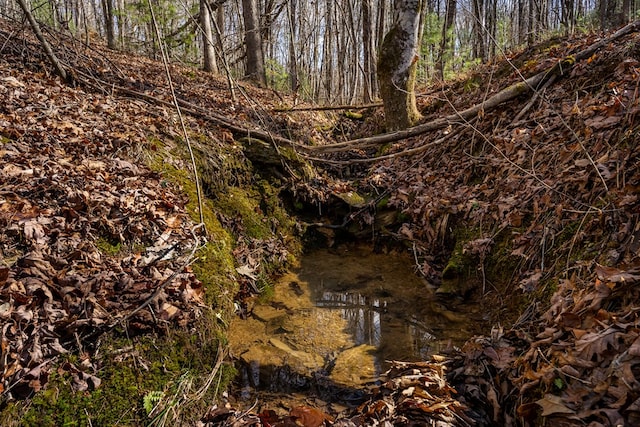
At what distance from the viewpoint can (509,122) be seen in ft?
17.8

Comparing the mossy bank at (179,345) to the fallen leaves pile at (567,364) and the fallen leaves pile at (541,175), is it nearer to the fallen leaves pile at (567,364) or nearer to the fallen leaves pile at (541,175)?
the fallen leaves pile at (567,364)

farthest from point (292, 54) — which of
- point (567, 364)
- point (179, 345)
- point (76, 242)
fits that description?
point (567, 364)

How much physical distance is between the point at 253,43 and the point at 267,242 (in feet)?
26.9

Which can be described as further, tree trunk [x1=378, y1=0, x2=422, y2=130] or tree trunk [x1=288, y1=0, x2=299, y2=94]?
tree trunk [x1=378, y1=0, x2=422, y2=130]

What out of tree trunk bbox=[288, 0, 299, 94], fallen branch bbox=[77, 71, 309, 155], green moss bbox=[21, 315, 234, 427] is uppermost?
tree trunk bbox=[288, 0, 299, 94]

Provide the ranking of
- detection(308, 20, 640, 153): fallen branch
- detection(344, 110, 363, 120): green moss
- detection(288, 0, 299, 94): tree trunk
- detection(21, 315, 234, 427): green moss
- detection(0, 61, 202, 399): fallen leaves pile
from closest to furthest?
1. detection(21, 315, 234, 427): green moss
2. detection(0, 61, 202, 399): fallen leaves pile
3. detection(288, 0, 299, 94): tree trunk
4. detection(308, 20, 640, 153): fallen branch
5. detection(344, 110, 363, 120): green moss

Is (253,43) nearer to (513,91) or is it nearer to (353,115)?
(353,115)

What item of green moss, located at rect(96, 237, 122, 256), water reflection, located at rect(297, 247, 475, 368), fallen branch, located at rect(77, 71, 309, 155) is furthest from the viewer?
fallen branch, located at rect(77, 71, 309, 155)

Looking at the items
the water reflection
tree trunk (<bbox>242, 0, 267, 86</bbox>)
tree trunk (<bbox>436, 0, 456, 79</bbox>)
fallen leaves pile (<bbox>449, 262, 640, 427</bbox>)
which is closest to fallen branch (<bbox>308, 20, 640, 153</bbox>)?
the water reflection

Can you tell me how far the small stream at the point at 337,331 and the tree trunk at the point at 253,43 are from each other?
26.3 ft

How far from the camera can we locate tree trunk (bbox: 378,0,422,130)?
6688mm

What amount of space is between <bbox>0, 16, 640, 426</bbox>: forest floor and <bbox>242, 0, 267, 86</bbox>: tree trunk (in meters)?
5.37

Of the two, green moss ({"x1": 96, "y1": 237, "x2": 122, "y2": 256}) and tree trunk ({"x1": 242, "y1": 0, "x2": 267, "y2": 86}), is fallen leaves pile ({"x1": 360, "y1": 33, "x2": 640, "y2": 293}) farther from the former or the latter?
tree trunk ({"x1": 242, "y1": 0, "x2": 267, "y2": 86})

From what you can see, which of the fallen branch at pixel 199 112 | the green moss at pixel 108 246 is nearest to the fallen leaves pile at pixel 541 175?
the fallen branch at pixel 199 112
